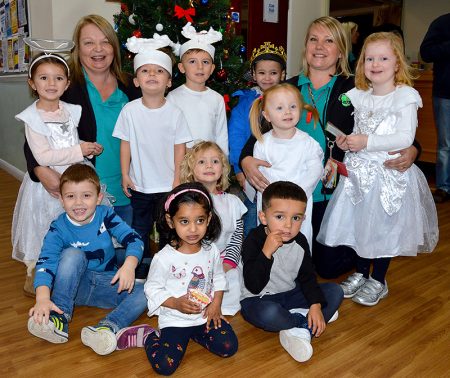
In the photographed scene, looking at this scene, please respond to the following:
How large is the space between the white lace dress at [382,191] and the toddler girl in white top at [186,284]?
84 cm

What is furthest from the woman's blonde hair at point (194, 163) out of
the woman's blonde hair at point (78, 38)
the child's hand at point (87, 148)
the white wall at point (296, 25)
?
the white wall at point (296, 25)

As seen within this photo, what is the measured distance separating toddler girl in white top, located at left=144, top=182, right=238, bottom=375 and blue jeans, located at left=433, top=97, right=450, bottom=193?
320 cm

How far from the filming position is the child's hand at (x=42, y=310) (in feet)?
5.80

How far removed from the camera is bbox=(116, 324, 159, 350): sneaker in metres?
1.87

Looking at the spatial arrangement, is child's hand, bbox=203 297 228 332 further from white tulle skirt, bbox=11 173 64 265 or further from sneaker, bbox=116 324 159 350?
white tulle skirt, bbox=11 173 64 265

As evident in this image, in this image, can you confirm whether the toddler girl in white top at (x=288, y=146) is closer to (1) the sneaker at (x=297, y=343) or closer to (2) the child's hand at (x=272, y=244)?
(2) the child's hand at (x=272, y=244)

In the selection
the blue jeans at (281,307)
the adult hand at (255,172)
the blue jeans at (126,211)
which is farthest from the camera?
the blue jeans at (126,211)

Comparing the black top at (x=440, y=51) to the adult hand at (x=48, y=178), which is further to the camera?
the black top at (x=440, y=51)

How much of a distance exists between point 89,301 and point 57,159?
2.34 feet

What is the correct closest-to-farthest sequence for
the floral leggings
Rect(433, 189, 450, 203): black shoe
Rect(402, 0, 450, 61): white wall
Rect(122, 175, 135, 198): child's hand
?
the floral leggings → Rect(122, 175, 135, 198): child's hand → Rect(433, 189, 450, 203): black shoe → Rect(402, 0, 450, 61): white wall

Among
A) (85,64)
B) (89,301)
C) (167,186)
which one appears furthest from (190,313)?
(85,64)

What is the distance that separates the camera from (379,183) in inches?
88.9

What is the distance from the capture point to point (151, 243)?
10.7 feet

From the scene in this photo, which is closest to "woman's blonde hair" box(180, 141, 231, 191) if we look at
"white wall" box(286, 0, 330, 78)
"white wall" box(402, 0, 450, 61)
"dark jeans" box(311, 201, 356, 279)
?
"dark jeans" box(311, 201, 356, 279)
